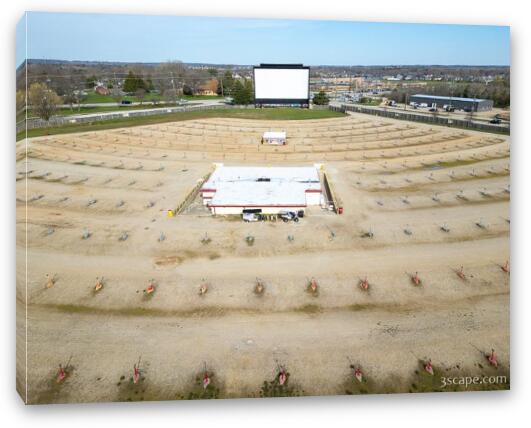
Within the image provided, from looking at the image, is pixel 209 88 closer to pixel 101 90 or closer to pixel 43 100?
pixel 101 90

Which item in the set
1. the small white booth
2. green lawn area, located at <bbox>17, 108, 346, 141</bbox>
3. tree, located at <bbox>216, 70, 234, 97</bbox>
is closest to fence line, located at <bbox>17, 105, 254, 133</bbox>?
green lawn area, located at <bbox>17, 108, 346, 141</bbox>

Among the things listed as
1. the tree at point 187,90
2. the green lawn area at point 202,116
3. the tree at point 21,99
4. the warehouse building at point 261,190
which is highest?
the tree at point 187,90

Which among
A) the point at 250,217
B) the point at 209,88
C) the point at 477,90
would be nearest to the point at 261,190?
the point at 250,217

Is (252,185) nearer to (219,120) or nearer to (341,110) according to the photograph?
(219,120)

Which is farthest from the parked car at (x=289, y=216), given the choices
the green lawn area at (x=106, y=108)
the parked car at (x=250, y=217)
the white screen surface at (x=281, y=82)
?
the green lawn area at (x=106, y=108)

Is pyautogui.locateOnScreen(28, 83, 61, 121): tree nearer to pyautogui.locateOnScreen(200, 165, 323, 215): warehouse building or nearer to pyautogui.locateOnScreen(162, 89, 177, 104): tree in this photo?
pyautogui.locateOnScreen(162, 89, 177, 104): tree

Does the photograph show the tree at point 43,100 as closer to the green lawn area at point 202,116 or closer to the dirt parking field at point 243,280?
the dirt parking field at point 243,280

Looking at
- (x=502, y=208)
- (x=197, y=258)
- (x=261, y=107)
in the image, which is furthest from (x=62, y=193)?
(x=502, y=208)
